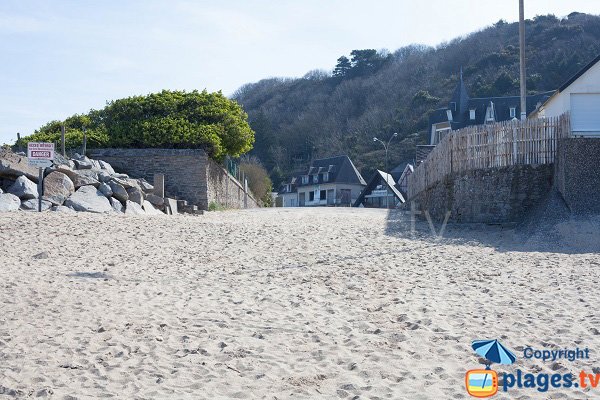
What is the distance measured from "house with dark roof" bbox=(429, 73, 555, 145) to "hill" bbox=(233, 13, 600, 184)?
31.6ft

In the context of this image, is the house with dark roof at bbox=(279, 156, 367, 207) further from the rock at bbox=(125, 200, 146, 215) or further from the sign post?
the sign post

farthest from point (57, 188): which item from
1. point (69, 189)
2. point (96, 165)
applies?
point (96, 165)

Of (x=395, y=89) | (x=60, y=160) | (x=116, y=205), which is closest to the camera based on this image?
(x=116, y=205)

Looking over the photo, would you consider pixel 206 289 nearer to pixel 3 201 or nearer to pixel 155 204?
pixel 3 201

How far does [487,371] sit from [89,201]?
12983 millimetres

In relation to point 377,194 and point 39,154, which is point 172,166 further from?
point 377,194

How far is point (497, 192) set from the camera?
1659cm

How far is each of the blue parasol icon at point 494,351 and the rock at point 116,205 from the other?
12308 millimetres

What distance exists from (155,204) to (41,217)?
16.8ft

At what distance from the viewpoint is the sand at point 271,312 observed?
582cm

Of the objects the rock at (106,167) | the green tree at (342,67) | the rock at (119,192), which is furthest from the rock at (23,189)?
the green tree at (342,67)

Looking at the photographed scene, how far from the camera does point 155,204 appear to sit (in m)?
19.2

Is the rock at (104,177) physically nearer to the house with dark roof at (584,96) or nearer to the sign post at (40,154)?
the sign post at (40,154)

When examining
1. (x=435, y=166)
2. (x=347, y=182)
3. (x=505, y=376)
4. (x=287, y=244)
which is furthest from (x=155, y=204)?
(x=347, y=182)
